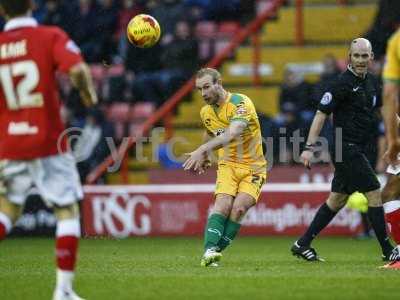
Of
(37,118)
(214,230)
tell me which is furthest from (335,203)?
(37,118)

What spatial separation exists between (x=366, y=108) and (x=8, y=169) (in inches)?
184

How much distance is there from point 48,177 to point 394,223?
437cm

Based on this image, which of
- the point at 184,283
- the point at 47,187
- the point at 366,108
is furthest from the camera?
the point at 366,108

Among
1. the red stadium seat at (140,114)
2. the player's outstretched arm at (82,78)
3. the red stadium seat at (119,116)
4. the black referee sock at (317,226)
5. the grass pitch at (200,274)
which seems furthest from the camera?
the red stadium seat at (140,114)

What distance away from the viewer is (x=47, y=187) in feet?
25.2

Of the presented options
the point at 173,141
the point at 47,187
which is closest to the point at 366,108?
the point at 47,187

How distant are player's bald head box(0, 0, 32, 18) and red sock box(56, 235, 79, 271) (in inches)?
64.9

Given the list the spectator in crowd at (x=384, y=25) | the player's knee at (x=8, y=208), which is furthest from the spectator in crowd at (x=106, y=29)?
the player's knee at (x=8, y=208)

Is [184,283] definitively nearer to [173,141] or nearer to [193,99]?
[173,141]

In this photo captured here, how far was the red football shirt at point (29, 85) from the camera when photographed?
7.65 m

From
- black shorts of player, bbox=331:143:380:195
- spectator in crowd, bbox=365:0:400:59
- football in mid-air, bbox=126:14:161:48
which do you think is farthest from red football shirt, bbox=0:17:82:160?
spectator in crowd, bbox=365:0:400:59

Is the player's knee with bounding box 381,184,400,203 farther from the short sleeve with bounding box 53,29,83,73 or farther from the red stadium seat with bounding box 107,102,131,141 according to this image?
the red stadium seat with bounding box 107,102,131,141

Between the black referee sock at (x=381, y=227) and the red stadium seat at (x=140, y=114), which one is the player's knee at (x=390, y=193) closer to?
the black referee sock at (x=381, y=227)

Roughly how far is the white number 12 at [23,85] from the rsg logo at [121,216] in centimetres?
929
